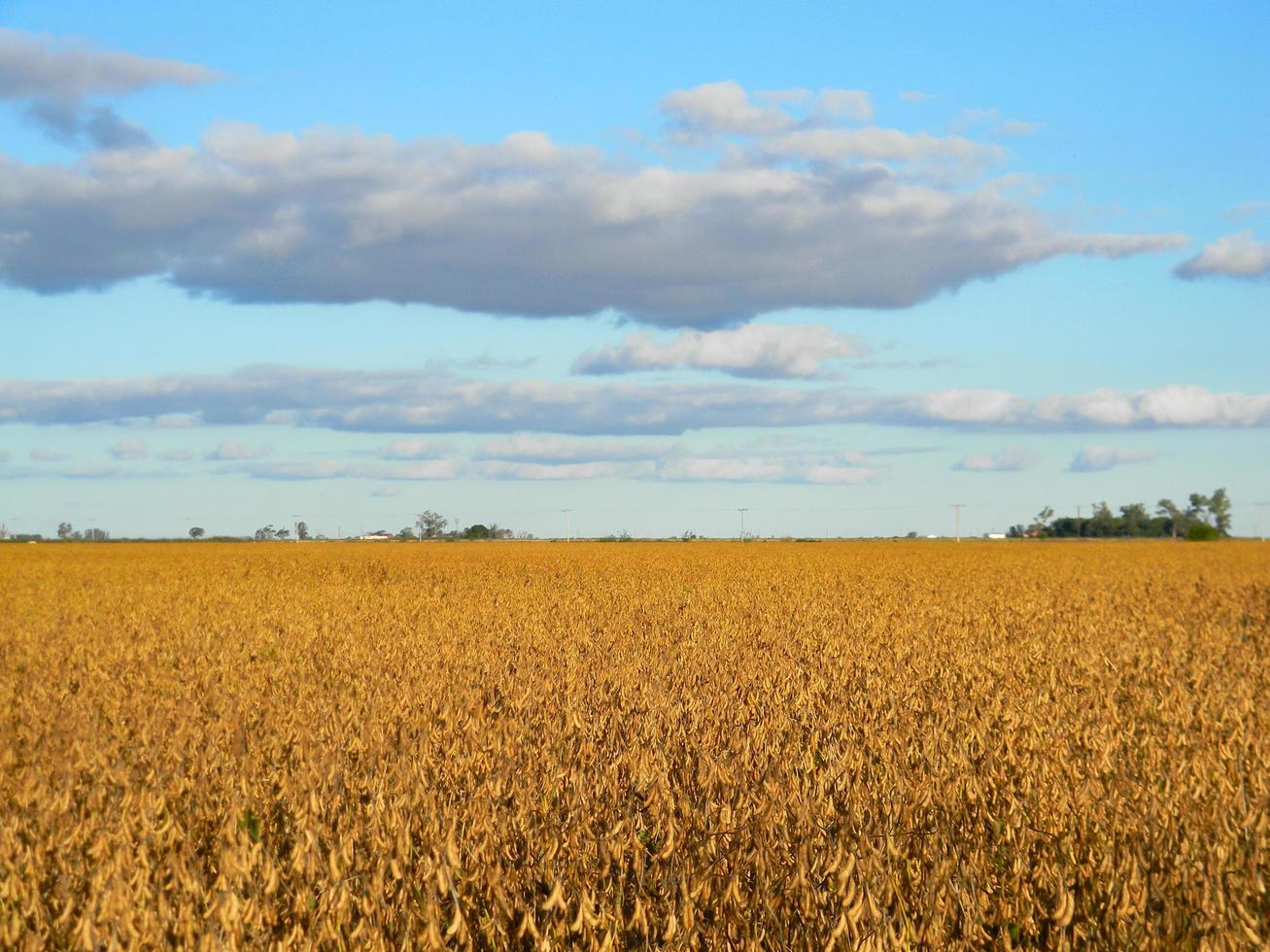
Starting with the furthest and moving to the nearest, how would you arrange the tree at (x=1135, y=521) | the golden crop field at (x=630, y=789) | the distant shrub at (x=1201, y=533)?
the tree at (x=1135, y=521)
the distant shrub at (x=1201, y=533)
the golden crop field at (x=630, y=789)

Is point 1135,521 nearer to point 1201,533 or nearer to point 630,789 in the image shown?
point 1201,533

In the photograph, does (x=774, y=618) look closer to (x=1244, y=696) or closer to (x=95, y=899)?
(x=1244, y=696)

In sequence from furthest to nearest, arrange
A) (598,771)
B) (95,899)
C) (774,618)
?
(774,618) → (598,771) → (95,899)

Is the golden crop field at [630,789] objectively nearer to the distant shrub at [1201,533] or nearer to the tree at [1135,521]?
the distant shrub at [1201,533]

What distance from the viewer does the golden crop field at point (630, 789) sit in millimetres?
3213

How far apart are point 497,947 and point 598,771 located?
5.71ft

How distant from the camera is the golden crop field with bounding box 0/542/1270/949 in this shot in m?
3.21

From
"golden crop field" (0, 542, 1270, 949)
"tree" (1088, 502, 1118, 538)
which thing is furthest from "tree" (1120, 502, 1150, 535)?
"golden crop field" (0, 542, 1270, 949)

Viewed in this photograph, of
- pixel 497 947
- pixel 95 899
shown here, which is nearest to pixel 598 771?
pixel 497 947

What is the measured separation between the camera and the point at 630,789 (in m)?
4.53

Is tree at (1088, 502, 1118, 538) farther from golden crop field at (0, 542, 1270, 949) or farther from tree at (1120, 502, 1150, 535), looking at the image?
golden crop field at (0, 542, 1270, 949)

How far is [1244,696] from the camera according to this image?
8.03m

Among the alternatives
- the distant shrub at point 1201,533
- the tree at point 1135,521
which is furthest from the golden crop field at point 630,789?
the tree at point 1135,521

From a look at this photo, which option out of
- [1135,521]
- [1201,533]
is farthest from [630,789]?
[1135,521]
